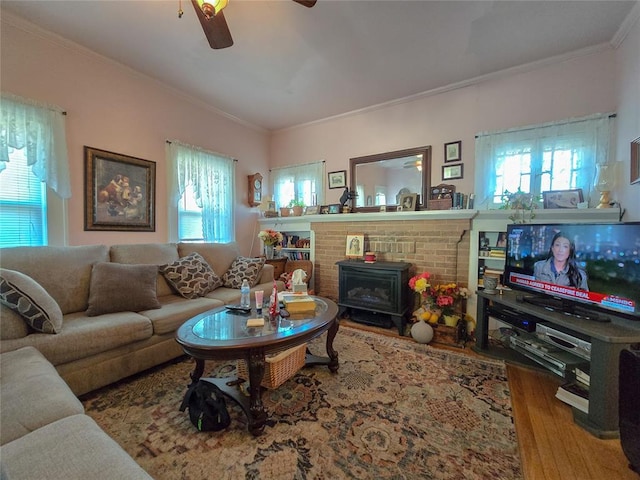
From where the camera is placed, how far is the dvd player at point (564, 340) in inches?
67.4

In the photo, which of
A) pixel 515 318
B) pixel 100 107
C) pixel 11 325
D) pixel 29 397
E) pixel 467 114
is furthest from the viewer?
pixel 467 114

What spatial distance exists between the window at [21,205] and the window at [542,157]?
4.24m

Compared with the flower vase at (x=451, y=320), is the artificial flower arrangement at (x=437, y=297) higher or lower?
higher

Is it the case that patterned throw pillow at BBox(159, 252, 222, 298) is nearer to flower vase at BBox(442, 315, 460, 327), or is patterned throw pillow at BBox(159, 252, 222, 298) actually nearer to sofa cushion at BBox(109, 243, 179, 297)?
sofa cushion at BBox(109, 243, 179, 297)

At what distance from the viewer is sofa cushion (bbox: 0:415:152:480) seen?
71 centimetres

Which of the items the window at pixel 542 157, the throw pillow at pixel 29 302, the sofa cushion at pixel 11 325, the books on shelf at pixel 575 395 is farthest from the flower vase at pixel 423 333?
the sofa cushion at pixel 11 325

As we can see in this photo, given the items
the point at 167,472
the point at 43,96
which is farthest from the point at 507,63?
the point at 43,96

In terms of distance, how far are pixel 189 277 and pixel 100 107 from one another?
1877mm

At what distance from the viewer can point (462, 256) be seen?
9.25 feet

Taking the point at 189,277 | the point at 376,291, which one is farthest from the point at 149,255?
the point at 376,291

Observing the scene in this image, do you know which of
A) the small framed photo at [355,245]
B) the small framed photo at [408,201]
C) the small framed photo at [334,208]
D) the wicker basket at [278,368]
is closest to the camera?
the wicker basket at [278,368]

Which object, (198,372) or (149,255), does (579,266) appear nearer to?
(198,372)

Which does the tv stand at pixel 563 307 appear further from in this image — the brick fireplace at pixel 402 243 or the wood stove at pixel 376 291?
the wood stove at pixel 376 291

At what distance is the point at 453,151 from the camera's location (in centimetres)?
303
